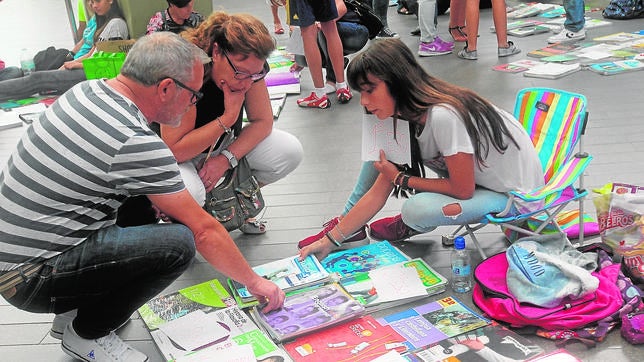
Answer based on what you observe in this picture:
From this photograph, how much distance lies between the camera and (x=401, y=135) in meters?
2.84

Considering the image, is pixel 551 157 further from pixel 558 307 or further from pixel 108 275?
pixel 108 275

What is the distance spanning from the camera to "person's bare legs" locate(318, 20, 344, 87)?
5145 millimetres

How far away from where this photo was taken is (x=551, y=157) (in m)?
3.00

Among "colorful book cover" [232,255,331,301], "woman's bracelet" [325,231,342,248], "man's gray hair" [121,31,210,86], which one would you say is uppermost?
"man's gray hair" [121,31,210,86]


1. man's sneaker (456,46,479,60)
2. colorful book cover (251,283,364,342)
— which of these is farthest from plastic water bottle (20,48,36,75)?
colorful book cover (251,283,364,342)

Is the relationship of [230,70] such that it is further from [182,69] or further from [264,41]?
[182,69]

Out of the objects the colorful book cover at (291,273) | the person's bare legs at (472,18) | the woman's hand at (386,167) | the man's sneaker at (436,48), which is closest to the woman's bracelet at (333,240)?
the colorful book cover at (291,273)

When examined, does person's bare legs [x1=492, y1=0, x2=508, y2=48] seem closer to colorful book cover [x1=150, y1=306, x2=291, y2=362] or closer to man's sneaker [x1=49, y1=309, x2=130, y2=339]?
colorful book cover [x1=150, y1=306, x2=291, y2=362]

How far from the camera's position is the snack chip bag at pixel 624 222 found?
2.60 meters

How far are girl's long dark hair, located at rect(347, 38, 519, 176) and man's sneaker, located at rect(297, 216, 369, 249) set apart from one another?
62cm

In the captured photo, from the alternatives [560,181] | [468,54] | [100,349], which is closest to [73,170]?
[100,349]

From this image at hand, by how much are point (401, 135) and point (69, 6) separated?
4767mm

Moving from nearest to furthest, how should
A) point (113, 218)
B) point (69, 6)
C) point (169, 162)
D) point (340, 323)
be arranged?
point (169, 162) → point (113, 218) → point (340, 323) → point (69, 6)

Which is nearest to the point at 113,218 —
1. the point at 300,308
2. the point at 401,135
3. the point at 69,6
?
the point at 300,308
